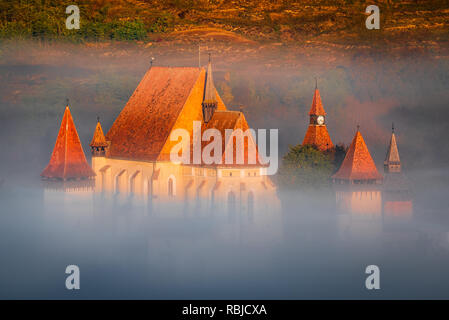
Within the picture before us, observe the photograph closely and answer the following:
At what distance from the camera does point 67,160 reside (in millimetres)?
83000

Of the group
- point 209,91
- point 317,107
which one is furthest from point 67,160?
point 317,107

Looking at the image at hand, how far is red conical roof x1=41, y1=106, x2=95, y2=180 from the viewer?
82.2 m

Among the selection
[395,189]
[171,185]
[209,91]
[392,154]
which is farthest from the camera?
[392,154]

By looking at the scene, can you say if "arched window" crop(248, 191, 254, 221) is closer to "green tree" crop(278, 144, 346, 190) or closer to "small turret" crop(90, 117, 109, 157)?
"green tree" crop(278, 144, 346, 190)

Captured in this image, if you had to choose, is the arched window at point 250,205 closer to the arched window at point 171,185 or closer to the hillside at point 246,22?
the arched window at point 171,185

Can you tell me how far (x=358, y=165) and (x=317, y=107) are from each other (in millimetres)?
8599

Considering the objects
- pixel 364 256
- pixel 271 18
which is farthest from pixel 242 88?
pixel 364 256

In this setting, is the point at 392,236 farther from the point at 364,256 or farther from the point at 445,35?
the point at 445,35

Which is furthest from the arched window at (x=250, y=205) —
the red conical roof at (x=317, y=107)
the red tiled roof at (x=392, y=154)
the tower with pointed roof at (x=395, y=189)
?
the red conical roof at (x=317, y=107)

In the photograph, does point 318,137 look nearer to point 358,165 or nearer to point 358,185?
point 358,165

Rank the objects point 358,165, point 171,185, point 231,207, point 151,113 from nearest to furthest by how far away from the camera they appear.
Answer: point 231,207
point 171,185
point 358,165
point 151,113

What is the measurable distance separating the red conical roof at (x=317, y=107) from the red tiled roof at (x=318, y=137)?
1202 mm

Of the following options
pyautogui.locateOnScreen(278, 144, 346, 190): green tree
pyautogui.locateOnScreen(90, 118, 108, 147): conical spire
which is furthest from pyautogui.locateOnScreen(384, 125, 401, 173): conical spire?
pyautogui.locateOnScreen(90, 118, 108, 147): conical spire

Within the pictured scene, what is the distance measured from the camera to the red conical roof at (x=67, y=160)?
270 feet
